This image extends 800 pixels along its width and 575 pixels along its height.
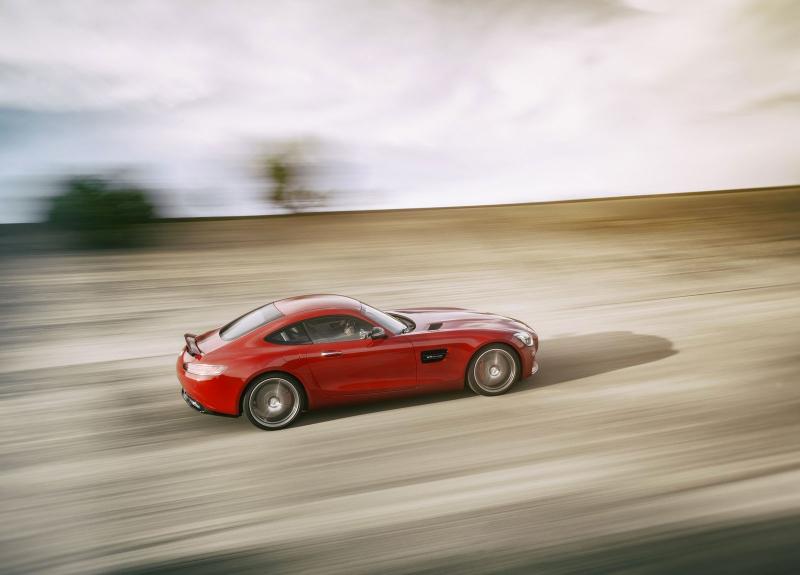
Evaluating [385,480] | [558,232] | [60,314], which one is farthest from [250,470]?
[558,232]

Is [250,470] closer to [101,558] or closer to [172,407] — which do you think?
[101,558]

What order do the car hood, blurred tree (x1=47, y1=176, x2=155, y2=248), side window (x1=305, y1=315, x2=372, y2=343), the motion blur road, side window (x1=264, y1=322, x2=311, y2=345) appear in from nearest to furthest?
the motion blur road
side window (x1=264, y1=322, x2=311, y2=345)
side window (x1=305, y1=315, x2=372, y2=343)
the car hood
blurred tree (x1=47, y1=176, x2=155, y2=248)

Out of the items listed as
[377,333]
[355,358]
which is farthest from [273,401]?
[377,333]

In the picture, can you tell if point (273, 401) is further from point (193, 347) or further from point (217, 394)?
point (193, 347)

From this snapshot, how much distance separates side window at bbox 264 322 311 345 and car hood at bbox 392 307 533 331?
1.25 m

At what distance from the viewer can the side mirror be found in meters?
6.87

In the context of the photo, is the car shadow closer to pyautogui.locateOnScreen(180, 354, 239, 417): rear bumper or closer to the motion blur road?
the motion blur road

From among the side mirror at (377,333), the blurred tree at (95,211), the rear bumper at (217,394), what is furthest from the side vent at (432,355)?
the blurred tree at (95,211)

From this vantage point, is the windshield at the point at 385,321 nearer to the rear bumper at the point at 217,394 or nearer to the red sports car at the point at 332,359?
the red sports car at the point at 332,359

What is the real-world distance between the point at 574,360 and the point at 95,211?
13.5 m

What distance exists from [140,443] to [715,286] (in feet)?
37.0

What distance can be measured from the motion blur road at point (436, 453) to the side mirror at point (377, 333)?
2.62 feet

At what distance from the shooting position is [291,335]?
A: 22.1ft

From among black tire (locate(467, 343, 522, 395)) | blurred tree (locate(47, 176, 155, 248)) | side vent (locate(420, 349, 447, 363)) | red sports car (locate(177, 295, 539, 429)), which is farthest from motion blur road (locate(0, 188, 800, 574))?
blurred tree (locate(47, 176, 155, 248))
